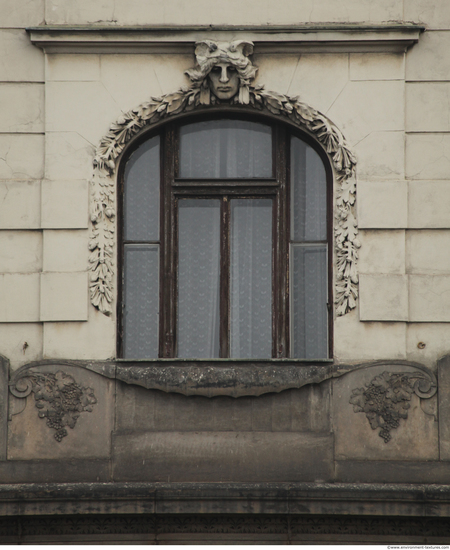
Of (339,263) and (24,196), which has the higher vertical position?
(24,196)

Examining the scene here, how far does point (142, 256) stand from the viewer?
10.1 m

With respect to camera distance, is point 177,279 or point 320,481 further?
point 177,279

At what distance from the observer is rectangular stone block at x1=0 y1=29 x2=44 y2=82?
32.5 feet

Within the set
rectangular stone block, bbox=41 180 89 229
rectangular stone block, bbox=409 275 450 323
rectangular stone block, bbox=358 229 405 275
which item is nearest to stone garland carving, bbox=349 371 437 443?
rectangular stone block, bbox=409 275 450 323

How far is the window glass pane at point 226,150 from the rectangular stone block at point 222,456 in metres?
2.92

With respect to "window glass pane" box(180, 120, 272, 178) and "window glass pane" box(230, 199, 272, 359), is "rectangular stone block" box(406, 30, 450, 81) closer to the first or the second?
"window glass pane" box(180, 120, 272, 178)

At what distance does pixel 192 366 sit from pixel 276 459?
1325 mm

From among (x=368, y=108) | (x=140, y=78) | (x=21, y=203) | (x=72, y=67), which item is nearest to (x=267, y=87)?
(x=368, y=108)

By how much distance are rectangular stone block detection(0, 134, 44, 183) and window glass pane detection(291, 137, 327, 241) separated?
111 inches

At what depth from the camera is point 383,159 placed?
32.0 feet

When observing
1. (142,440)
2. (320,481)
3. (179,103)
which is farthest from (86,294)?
(320,481)

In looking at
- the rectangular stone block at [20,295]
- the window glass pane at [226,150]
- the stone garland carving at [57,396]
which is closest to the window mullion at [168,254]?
the window glass pane at [226,150]

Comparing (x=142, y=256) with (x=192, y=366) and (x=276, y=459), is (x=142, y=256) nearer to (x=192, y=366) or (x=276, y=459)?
(x=192, y=366)

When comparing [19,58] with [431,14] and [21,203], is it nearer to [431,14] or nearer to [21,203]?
[21,203]
